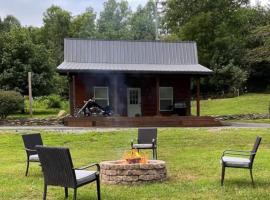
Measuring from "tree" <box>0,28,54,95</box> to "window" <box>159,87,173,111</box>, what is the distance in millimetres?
10730

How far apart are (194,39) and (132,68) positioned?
23016 millimetres

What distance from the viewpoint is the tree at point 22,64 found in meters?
33.3

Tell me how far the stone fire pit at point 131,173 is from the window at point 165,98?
17838 millimetres

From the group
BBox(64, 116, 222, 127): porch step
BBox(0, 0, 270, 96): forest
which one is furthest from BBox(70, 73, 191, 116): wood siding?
BBox(0, 0, 270, 96): forest

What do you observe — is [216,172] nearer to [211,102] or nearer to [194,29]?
[211,102]

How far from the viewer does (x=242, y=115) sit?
28734mm

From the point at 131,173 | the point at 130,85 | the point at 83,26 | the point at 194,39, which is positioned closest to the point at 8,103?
the point at 130,85

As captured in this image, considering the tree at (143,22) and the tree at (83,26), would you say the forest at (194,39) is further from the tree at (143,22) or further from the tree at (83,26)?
the tree at (143,22)

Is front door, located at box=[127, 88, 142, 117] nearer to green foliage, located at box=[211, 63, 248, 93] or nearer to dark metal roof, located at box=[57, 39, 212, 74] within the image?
dark metal roof, located at box=[57, 39, 212, 74]

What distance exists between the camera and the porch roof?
23797 mm

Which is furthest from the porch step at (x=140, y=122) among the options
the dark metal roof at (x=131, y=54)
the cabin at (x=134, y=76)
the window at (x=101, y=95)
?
the dark metal roof at (x=131, y=54)

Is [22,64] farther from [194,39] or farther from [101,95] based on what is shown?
[194,39]

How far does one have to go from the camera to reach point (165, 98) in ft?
87.3

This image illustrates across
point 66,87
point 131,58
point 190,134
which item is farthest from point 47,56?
point 190,134
